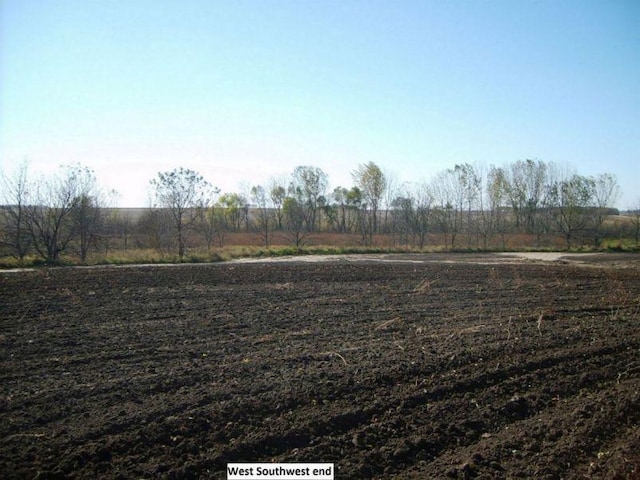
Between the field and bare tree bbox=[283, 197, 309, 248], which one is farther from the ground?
bare tree bbox=[283, 197, 309, 248]

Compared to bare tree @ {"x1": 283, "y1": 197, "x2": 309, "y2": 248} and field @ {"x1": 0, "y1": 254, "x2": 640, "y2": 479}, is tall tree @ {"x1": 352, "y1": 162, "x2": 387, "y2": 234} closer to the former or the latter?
bare tree @ {"x1": 283, "y1": 197, "x2": 309, "y2": 248}

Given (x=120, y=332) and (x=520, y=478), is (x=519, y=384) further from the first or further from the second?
(x=120, y=332)

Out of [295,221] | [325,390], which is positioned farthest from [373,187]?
[325,390]

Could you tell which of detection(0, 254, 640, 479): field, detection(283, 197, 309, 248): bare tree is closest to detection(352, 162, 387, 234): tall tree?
detection(283, 197, 309, 248): bare tree

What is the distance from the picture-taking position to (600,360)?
616 cm

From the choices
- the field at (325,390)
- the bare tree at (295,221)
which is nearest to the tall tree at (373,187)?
the bare tree at (295,221)

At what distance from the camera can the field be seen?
3824 millimetres

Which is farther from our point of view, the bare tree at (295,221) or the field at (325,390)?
the bare tree at (295,221)

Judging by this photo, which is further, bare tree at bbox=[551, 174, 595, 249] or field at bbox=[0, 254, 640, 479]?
bare tree at bbox=[551, 174, 595, 249]

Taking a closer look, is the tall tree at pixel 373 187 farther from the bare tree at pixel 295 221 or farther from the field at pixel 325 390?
the field at pixel 325 390

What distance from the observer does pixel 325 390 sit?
5062 mm

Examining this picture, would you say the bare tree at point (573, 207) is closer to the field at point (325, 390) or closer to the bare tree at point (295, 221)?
the bare tree at point (295, 221)

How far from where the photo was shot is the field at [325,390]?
382cm

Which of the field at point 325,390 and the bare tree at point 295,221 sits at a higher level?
the bare tree at point 295,221
